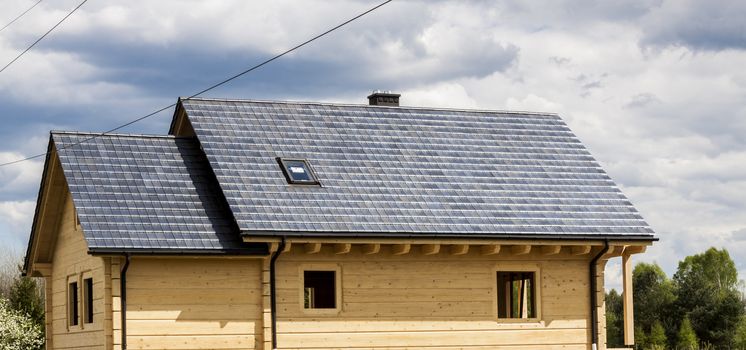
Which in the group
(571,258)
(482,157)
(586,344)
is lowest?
(586,344)

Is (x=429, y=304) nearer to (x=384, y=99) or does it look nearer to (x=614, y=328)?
(x=384, y=99)

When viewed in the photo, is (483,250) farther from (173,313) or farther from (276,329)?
(173,313)

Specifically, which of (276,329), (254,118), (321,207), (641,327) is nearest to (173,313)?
(276,329)

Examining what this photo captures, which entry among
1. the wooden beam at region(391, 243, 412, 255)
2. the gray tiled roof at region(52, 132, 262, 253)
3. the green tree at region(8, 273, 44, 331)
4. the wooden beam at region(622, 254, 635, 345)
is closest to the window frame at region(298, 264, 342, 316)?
the wooden beam at region(391, 243, 412, 255)

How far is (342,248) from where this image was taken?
74.7ft

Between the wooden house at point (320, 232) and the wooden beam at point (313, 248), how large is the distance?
0.03 meters

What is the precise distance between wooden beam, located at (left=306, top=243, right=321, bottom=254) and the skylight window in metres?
1.70

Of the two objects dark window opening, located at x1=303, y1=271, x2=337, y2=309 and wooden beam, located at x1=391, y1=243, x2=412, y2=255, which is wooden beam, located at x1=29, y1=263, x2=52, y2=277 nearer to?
dark window opening, located at x1=303, y1=271, x2=337, y2=309

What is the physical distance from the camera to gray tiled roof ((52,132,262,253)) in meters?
21.8

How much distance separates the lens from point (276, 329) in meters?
22.4

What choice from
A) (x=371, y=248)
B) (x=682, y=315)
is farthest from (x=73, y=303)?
(x=682, y=315)

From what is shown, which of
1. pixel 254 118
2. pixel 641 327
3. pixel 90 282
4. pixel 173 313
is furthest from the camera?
pixel 641 327

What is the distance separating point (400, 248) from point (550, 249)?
3.24 meters

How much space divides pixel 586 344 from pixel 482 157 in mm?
4674
